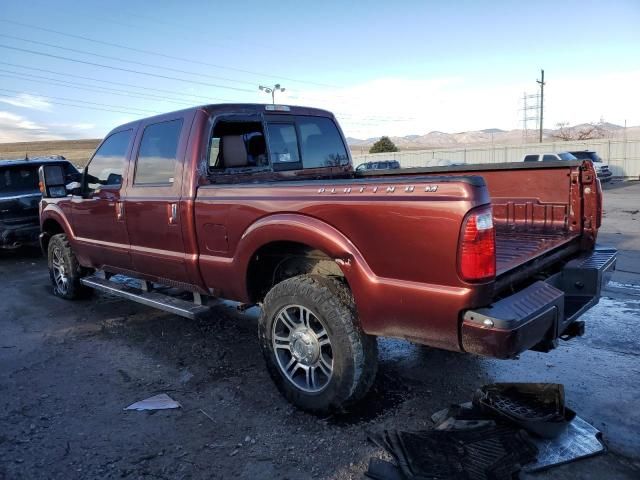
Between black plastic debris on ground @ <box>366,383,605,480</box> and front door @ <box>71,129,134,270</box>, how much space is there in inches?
130

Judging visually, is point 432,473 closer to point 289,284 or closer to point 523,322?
point 523,322

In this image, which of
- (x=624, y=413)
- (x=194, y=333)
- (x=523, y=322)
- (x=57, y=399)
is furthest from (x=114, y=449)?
(x=624, y=413)

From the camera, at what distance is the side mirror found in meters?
6.04

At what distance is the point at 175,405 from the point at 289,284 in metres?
1.20

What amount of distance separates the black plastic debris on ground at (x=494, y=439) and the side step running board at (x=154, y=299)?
185 cm

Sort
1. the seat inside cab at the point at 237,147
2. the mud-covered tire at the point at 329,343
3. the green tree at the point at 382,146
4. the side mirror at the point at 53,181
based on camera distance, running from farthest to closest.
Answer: the green tree at the point at 382,146, the side mirror at the point at 53,181, the seat inside cab at the point at 237,147, the mud-covered tire at the point at 329,343

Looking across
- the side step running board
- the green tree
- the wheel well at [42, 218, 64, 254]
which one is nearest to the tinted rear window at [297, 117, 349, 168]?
the side step running board

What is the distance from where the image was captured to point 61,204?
6121 millimetres

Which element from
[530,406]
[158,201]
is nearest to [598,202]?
[530,406]

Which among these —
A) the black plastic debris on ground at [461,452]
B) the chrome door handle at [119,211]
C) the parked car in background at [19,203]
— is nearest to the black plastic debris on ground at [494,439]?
the black plastic debris on ground at [461,452]

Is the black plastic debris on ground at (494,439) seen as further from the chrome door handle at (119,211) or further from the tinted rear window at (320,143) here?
the chrome door handle at (119,211)

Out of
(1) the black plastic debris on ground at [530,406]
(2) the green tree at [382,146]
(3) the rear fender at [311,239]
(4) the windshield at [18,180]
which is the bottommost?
(1) the black plastic debris on ground at [530,406]

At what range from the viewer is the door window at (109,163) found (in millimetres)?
5172

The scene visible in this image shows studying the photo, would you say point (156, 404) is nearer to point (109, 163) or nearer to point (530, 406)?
point (530, 406)
